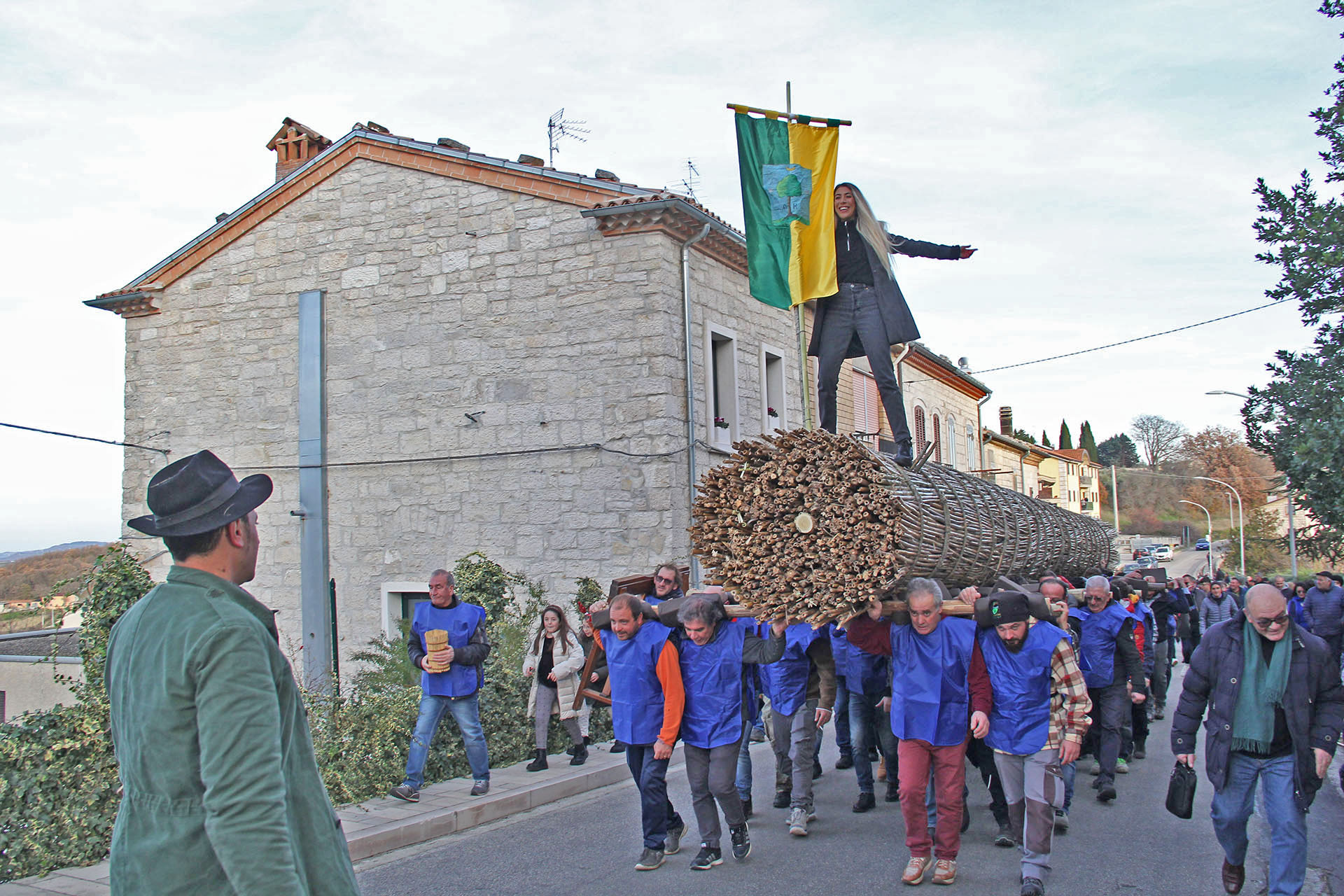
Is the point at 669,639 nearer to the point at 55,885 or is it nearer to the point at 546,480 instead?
the point at 55,885

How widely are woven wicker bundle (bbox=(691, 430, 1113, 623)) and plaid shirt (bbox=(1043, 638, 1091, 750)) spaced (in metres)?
0.72

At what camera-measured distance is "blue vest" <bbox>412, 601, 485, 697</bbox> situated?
8.02m

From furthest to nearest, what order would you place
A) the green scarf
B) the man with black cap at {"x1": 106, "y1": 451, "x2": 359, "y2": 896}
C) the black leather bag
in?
the black leather bag → the green scarf → the man with black cap at {"x1": 106, "y1": 451, "x2": 359, "y2": 896}

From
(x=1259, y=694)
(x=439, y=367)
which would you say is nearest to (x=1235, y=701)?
(x=1259, y=694)

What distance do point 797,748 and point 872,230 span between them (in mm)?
3687

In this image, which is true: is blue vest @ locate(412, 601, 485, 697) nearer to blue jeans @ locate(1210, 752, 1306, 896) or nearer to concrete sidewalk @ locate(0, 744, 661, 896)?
concrete sidewalk @ locate(0, 744, 661, 896)

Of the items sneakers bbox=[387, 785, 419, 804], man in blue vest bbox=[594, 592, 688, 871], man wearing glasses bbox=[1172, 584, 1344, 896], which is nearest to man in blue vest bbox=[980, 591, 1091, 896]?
man wearing glasses bbox=[1172, 584, 1344, 896]

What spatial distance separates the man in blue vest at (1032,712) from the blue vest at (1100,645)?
2.47 metres

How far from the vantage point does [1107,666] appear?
8469 mm

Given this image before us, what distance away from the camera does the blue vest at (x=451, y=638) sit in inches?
316

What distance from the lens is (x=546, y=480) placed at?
14.7m

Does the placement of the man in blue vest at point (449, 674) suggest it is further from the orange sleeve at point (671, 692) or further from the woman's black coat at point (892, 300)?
the woman's black coat at point (892, 300)

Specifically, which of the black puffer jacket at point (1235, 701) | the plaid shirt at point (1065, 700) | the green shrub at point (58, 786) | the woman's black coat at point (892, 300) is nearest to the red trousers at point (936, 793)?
the plaid shirt at point (1065, 700)

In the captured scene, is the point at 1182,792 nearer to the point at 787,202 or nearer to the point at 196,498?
the point at 787,202
